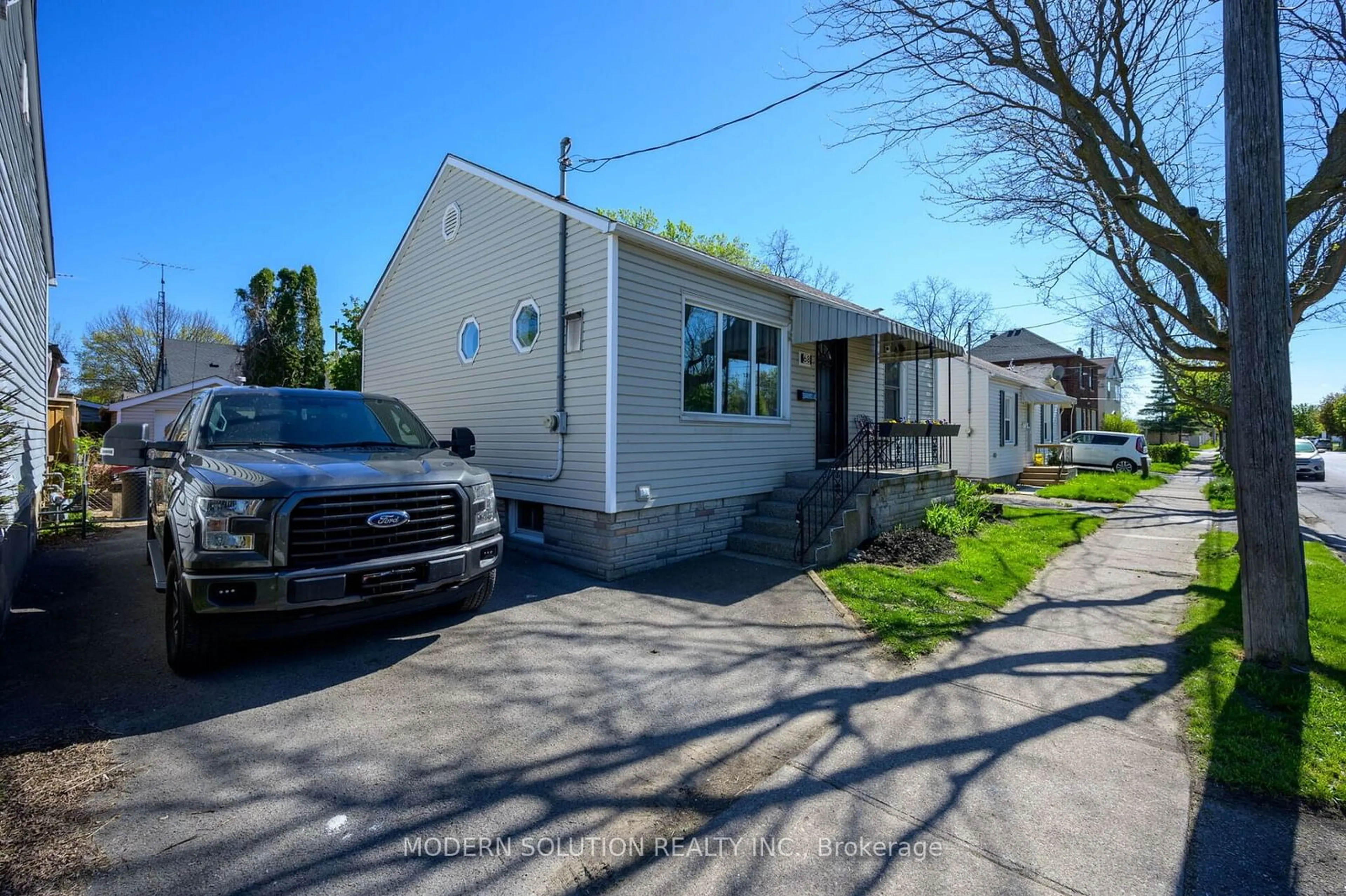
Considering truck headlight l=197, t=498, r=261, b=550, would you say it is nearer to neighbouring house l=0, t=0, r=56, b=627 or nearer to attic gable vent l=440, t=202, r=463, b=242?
neighbouring house l=0, t=0, r=56, b=627

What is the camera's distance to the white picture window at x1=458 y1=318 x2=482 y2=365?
9242 mm

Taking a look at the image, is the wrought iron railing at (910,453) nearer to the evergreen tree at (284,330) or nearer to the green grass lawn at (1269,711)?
the green grass lawn at (1269,711)

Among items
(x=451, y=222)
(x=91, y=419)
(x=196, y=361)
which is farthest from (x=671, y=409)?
(x=91, y=419)

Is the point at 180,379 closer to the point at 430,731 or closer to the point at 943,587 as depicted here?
the point at 430,731

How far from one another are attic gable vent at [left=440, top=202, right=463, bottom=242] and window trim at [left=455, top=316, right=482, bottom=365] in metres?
1.46

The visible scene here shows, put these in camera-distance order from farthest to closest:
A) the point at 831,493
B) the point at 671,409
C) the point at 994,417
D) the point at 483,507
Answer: the point at 994,417 → the point at 831,493 → the point at 671,409 → the point at 483,507

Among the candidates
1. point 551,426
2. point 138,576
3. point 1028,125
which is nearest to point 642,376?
point 551,426

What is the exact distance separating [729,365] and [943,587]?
155 inches

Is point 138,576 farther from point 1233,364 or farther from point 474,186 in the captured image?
point 1233,364

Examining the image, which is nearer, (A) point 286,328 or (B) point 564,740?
(B) point 564,740

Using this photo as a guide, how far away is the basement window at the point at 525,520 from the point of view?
27.6 ft

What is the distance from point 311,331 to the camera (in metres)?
25.0

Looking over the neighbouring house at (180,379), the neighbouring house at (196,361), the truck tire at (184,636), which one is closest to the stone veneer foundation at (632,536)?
the truck tire at (184,636)

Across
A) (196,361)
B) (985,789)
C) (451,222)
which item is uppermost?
(196,361)
